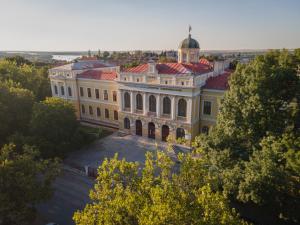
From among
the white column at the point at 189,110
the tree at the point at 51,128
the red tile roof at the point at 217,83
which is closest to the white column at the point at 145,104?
the white column at the point at 189,110

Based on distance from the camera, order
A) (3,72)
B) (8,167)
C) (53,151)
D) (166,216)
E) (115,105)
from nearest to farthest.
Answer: (166,216), (8,167), (53,151), (115,105), (3,72)

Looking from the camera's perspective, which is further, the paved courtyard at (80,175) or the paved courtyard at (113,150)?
the paved courtyard at (113,150)

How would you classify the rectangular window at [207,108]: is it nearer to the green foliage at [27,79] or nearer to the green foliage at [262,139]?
the green foliage at [262,139]

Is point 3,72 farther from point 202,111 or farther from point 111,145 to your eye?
point 202,111

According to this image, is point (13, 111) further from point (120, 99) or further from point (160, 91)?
point (160, 91)

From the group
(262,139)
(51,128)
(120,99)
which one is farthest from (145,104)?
(262,139)

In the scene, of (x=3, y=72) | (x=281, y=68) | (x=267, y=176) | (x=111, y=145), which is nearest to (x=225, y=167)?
(x=267, y=176)
